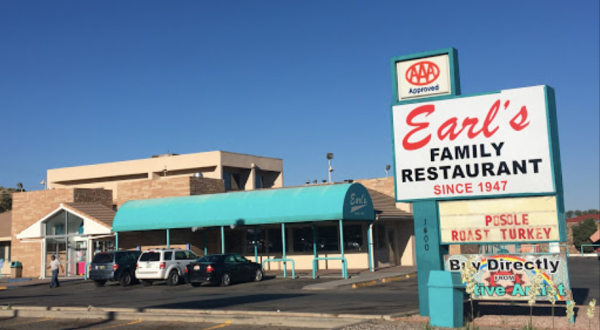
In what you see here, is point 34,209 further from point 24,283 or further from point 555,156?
point 555,156

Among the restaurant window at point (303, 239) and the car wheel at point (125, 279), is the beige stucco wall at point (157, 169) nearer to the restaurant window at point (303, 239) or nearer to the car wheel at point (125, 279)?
the restaurant window at point (303, 239)

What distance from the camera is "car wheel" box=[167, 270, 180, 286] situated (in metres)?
27.6

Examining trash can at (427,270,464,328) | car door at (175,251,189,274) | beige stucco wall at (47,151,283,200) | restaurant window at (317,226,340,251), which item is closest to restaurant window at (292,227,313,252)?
restaurant window at (317,226,340,251)

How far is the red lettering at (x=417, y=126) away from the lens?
45.0ft

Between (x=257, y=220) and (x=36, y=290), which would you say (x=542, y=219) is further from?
(x=36, y=290)

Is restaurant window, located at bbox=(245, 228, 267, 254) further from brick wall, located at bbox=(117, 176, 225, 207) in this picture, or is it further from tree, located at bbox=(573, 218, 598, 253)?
tree, located at bbox=(573, 218, 598, 253)

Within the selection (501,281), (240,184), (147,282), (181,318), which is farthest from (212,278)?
(240,184)

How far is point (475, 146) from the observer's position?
1316 centimetres

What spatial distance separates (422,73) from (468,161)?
229cm

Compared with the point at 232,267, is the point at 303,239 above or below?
above

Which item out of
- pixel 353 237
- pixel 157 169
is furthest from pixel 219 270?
pixel 157 169

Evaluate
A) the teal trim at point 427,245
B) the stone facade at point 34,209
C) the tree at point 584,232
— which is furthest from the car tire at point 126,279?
the tree at point 584,232

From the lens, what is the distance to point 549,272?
12648mm

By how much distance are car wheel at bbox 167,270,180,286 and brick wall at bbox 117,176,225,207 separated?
9.71m
